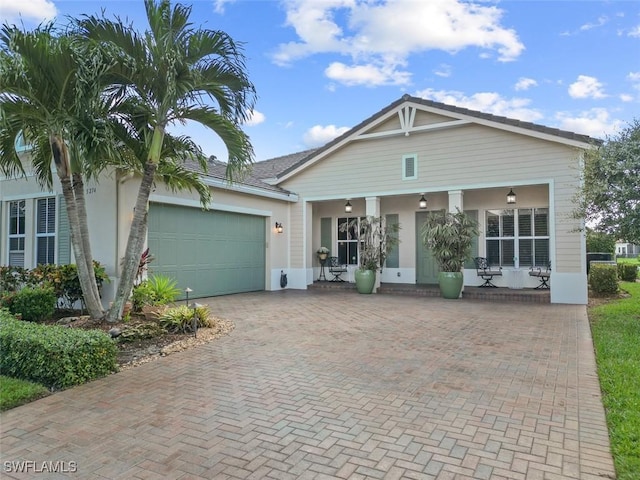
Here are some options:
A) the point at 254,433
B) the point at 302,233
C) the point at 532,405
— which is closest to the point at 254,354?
the point at 254,433

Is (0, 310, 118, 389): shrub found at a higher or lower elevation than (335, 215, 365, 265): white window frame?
lower

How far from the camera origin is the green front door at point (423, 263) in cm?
1380

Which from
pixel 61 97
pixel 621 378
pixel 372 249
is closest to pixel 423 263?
pixel 372 249

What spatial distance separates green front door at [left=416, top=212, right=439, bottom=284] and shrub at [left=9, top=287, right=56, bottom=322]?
10.6 metres

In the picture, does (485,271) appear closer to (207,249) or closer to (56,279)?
(207,249)

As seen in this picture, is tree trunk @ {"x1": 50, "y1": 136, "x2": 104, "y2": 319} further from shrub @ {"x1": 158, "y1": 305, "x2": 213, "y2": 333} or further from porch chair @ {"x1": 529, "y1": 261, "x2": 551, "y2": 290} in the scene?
porch chair @ {"x1": 529, "y1": 261, "x2": 551, "y2": 290}

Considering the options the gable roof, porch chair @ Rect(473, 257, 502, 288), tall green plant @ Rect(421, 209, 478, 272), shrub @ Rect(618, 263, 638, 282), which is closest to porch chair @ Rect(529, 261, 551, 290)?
porch chair @ Rect(473, 257, 502, 288)

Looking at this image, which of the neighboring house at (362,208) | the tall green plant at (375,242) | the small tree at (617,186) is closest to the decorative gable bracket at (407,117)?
the neighboring house at (362,208)

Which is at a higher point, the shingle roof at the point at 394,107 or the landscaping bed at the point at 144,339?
the shingle roof at the point at 394,107

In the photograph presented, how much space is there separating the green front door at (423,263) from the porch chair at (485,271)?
1.44 m

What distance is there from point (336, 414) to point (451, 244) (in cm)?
854

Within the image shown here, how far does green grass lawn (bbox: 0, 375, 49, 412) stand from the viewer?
382 cm

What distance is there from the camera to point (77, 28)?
5797 mm

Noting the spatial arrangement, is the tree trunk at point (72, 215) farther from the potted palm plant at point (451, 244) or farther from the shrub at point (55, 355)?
the potted palm plant at point (451, 244)
